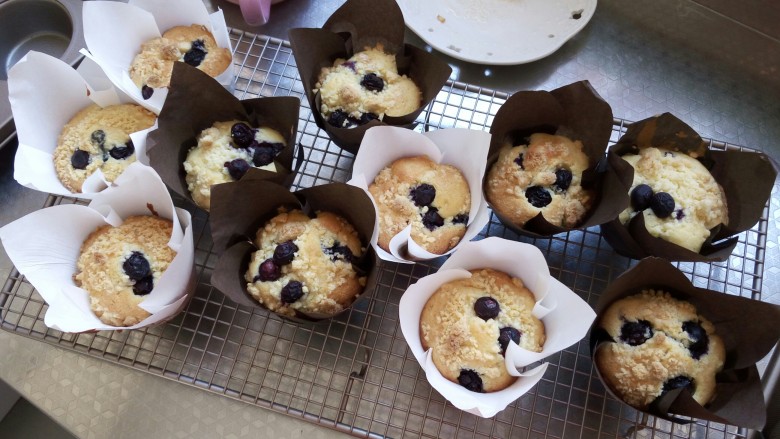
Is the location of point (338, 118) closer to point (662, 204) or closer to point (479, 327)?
point (479, 327)

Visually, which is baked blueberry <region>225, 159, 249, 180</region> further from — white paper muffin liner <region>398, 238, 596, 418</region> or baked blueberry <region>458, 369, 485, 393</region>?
baked blueberry <region>458, 369, 485, 393</region>

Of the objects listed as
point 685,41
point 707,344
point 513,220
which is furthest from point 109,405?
point 685,41

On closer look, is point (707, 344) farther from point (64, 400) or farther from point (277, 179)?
point (64, 400)

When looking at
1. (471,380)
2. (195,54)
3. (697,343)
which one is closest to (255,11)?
(195,54)

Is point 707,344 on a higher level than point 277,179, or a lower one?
lower

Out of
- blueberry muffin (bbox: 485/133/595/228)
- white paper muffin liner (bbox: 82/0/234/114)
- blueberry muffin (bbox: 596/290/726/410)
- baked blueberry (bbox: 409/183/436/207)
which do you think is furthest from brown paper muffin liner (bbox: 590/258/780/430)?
white paper muffin liner (bbox: 82/0/234/114)
